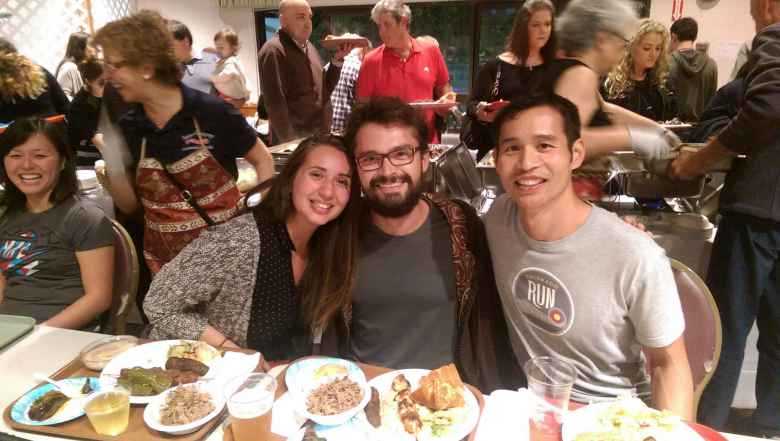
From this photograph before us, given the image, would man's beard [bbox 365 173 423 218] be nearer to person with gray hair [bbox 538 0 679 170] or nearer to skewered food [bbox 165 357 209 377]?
person with gray hair [bbox 538 0 679 170]

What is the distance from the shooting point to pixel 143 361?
4.44 feet

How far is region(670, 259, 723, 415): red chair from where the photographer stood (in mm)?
1438

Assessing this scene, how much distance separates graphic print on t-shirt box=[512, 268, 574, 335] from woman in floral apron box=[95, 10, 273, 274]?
120 centimetres

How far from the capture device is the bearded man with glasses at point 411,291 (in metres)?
1.63

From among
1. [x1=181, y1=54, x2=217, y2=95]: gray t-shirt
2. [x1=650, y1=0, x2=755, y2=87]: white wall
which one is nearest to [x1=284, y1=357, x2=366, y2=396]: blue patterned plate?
[x1=181, y1=54, x2=217, y2=95]: gray t-shirt

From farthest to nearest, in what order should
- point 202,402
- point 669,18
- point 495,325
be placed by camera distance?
point 669,18 → point 495,325 → point 202,402

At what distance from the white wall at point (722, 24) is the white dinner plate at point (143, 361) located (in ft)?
22.6

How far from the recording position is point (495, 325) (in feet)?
5.32

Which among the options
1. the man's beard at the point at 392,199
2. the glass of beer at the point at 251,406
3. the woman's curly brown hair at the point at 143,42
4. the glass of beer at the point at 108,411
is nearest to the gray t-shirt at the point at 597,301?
the man's beard at the point at 392,199

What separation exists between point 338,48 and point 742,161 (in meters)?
3.40

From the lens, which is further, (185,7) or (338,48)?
(185,7)

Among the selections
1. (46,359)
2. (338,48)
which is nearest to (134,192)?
(46,359)

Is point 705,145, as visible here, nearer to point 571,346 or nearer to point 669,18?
point 571,346

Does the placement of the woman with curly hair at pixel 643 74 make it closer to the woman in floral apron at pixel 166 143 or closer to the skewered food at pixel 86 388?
the woman in floral apron at pixel 166 143
